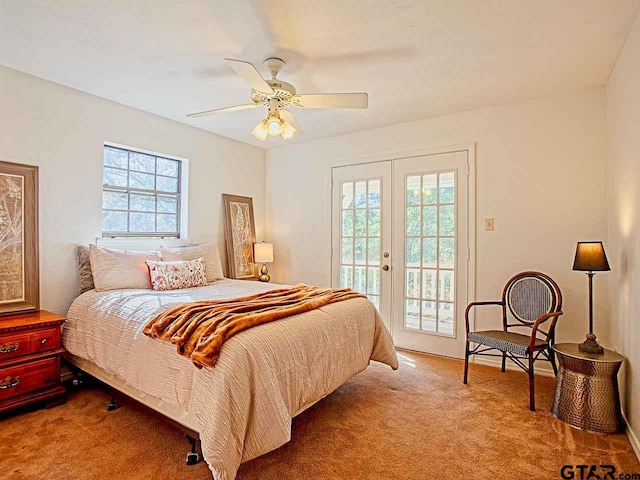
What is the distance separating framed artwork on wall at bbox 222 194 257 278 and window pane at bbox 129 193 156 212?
2.79 feet

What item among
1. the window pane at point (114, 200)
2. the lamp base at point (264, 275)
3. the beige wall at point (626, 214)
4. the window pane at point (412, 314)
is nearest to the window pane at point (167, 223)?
the window pane at point (114, 200)

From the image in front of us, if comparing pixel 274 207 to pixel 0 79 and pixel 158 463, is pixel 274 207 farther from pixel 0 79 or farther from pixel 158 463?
pixel 158 463

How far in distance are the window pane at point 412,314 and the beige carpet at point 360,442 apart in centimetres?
113

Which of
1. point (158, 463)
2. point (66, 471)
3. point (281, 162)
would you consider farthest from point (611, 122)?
point (66, 471)

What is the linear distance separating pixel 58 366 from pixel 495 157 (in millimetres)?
4024

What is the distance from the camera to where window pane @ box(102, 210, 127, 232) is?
3.46m

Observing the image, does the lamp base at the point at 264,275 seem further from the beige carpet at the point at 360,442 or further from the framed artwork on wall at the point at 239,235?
the beige carpet at the point at 360,442

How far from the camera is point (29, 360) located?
2.47 m

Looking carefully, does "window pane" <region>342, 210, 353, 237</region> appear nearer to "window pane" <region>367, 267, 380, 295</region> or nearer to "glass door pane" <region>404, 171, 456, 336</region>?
"window pane" <region>367, 267, 380, 295</region>

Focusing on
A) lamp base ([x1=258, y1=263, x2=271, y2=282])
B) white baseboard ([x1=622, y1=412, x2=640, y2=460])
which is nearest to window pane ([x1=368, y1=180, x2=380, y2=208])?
lamp base ([x1=258, y1=263, x2=271, y2=282])

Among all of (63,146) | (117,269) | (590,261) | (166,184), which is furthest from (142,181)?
(590,261)

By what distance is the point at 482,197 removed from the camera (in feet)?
11.6

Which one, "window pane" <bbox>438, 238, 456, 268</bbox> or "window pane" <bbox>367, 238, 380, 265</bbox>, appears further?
"window pane" <bbox>367, 238, 380, 265</bbox>

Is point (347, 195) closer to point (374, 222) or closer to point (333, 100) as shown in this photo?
point (374, 222)
